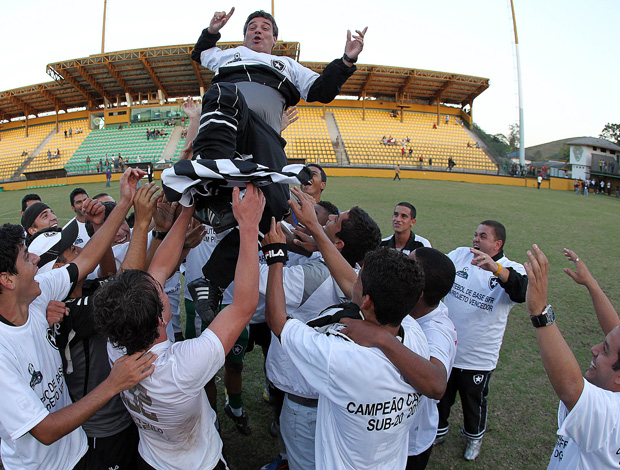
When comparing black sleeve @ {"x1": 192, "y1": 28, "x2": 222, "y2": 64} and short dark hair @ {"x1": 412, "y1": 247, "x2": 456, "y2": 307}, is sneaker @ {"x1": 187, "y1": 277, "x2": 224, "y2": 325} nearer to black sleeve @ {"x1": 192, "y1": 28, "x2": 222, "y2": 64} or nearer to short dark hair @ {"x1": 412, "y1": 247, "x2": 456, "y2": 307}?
short dark hair @ {"x1": 412, "y1": 247, "x2": 456, "y2": 307}

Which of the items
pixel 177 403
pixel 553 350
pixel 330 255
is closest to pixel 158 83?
pixel 330 255

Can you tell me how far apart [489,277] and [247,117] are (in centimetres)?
275

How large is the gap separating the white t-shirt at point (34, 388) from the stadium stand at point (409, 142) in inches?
1178

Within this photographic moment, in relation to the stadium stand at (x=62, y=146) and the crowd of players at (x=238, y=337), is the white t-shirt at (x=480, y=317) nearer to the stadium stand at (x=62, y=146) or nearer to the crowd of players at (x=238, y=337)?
the crowd of players at (x=238, y=337)

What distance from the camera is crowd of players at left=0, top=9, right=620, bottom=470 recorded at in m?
1.69

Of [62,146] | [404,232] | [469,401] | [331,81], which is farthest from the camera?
[62,146]

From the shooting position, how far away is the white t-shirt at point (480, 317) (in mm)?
3531

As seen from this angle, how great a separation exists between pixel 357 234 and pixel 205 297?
1131mm

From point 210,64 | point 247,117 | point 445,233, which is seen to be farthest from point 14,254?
point 445,233

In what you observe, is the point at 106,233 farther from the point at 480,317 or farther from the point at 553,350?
the point at 480,317

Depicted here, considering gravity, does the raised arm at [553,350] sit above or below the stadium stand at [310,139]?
below

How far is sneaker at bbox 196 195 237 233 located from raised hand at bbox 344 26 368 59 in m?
1.60

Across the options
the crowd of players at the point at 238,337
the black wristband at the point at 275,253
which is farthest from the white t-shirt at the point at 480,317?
the black wristband at the point at 275,253

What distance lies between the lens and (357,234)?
2.71 m
